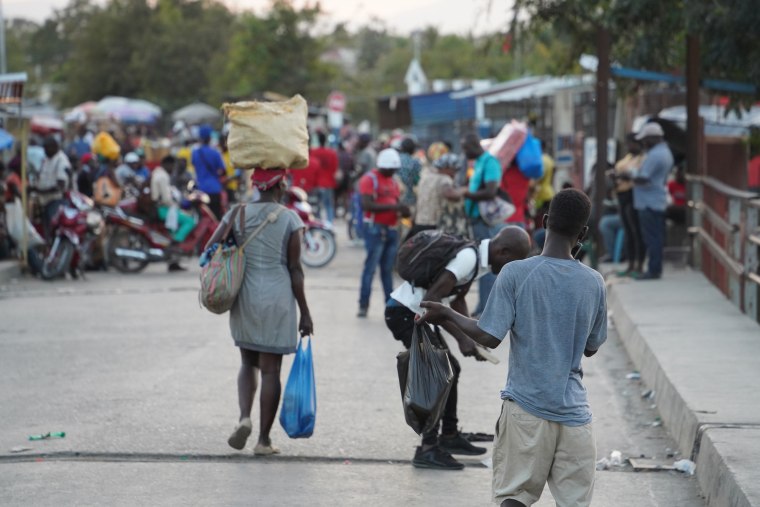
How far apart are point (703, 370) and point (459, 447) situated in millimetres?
2130

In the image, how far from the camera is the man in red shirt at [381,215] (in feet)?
42.8

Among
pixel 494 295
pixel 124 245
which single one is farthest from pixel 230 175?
pixel 494 295

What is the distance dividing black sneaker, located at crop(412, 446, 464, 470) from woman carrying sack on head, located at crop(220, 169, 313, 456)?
86cm

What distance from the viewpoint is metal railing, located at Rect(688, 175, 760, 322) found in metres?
11.1

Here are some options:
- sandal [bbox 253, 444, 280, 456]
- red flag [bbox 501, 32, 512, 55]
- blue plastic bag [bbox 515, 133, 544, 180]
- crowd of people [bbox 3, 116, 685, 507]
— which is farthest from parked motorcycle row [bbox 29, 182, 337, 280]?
sandal [bbox 253, 444, 280, 456]

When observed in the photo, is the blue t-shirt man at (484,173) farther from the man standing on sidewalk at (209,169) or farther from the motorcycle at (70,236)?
the man standing on sidewalk at (209,169)

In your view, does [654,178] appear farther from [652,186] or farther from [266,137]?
[266,137]

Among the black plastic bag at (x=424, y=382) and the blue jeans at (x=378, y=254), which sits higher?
the black plastic bag at (x=424, y=382)

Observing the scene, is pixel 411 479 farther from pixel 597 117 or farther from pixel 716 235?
pixel 597 117

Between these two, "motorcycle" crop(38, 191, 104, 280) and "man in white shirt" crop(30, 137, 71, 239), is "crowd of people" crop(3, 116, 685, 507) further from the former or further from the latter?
"man in white shirt" crop(30, 137, 71, 239)

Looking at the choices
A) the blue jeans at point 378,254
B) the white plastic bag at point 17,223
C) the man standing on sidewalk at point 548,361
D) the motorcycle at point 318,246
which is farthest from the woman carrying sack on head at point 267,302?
the motorcycle at point 318,246

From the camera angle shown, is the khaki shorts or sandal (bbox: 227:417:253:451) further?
sandal (bbox: 227:417:253:451)

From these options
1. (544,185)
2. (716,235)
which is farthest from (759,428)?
(544,185)

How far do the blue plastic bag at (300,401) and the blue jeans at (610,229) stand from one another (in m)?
9.88
